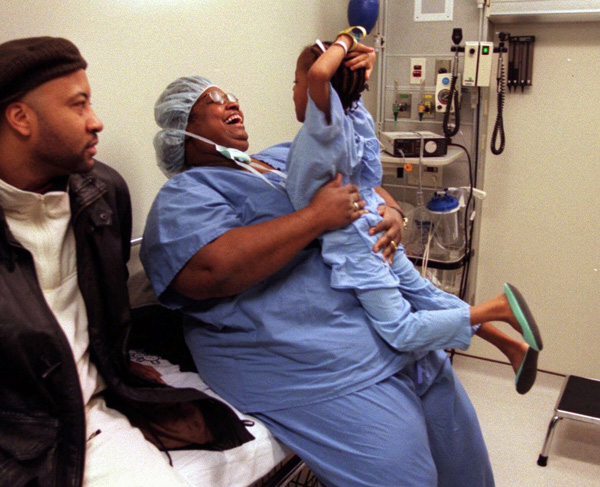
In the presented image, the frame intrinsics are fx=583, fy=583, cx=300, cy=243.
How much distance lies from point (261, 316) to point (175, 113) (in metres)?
0.58

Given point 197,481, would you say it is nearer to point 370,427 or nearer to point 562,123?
point 370,427

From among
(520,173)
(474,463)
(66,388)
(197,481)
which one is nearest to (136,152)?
(66,388)

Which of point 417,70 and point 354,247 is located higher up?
point 417,70

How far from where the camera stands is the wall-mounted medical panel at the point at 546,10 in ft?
7.70

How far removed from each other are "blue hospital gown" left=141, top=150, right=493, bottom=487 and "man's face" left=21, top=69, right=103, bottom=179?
283 millimetres

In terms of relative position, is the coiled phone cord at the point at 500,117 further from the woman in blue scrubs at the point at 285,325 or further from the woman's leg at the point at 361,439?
the woman's leg at the point at 361,439

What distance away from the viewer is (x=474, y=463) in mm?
1610

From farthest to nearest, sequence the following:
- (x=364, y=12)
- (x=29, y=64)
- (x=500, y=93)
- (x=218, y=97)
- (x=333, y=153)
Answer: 1. (x=500, y=93)
2. (x=364, y=12)
3. (x=218, y=97)
4. (x=333, y=153)
5. (x=29, y=64)

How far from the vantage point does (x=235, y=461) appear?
1.30 metres

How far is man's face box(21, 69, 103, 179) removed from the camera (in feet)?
3.51

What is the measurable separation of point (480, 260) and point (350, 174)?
6.00 ft

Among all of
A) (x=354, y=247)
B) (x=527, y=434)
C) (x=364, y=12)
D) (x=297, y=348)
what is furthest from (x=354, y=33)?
(x=527, y=434)

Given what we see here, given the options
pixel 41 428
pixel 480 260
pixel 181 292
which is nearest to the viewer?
pixel 41 428

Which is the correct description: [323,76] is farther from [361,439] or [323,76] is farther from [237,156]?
[361,439]
